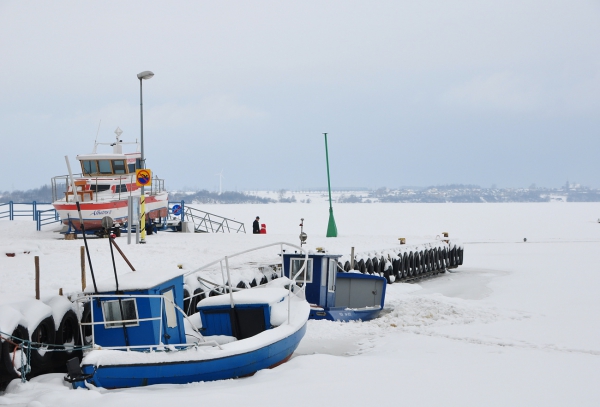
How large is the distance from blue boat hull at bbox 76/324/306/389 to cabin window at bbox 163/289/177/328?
1.25 metres

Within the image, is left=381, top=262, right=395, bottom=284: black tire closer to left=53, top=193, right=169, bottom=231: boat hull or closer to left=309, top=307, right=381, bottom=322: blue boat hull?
left=309, top=307, right=381, bottom=322: blue boat hull

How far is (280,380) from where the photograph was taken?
10.0 metres

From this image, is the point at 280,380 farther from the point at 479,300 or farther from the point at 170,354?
the point at 479,300

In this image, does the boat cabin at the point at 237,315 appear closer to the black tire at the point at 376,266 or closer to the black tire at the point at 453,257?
the black tire at the point at 376,266

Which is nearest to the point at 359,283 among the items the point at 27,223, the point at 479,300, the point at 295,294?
the point at 479,300

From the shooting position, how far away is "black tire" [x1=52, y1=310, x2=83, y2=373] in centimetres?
1100

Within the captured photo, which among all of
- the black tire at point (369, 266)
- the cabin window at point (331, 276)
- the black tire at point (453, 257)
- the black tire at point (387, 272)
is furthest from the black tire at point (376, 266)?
the black tire at point (453, 257)

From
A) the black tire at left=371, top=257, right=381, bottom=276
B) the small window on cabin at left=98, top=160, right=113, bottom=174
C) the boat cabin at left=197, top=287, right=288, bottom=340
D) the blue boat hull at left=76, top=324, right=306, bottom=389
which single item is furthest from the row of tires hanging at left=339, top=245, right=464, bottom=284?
the small window on cabin at left=98, top=160, right=113, bottom=174

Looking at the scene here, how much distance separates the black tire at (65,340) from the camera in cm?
1100

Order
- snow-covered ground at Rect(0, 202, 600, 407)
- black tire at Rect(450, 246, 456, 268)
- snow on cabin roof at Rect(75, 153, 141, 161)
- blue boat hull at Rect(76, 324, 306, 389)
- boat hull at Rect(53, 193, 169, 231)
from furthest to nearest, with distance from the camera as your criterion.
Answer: black tire at Rect(450, 246, 456, 268), snow on cabin roof at Rect(75, 153, 141, 161), boat hull at Rect(53, 193, 169, 231), blue boat hull at Rect(76, 324, 306, 389), snow-covered ground at Rect(0, 202, 600, 407)

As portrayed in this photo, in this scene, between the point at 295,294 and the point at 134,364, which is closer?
the point at 134,364

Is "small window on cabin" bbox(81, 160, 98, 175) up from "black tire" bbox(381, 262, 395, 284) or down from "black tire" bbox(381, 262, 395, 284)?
up

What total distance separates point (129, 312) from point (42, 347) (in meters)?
1.66

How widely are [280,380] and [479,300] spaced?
38.2 feet
